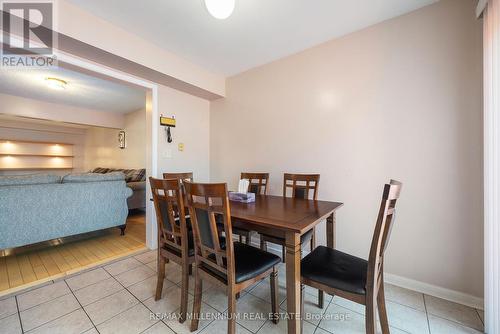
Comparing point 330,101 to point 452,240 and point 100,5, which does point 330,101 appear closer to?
point 452,240

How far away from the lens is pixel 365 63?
2.01m

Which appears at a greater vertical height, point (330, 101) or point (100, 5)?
point (100, 5)

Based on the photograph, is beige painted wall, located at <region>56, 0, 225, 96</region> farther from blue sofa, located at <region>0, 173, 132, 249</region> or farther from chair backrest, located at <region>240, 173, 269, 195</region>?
blue sofa, located at <region>0, 173, 132, 249</region>

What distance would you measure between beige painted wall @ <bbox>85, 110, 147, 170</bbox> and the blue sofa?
218 cm

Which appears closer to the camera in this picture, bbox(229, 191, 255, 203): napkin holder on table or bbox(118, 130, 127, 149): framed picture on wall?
bbox(229, 191, 255, 203): napkin holder on table

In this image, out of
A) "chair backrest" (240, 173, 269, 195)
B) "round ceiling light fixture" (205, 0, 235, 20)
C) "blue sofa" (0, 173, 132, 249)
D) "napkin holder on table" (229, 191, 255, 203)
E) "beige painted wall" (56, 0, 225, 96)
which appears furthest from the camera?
"chair backrest" (240, 173, 269, 195)

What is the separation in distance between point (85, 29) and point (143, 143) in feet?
11.1

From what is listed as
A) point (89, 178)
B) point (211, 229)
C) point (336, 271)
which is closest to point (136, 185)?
point (89, 178)

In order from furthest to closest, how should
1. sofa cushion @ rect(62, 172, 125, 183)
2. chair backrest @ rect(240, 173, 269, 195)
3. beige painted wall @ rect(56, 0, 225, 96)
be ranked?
sofa cushion @ rect(62, 172, 125, 183), chair backrest @ rect(240, 173, 269, 195), beige painted wall @ rect(56, 0, 225, 96)

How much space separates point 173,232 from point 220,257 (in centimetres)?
49

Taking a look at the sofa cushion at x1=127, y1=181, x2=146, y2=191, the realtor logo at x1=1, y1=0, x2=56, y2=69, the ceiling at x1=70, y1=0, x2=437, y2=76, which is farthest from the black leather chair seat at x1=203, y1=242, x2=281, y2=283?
the sofa cushion at x1=127, y1=181, x2=146, y2=191

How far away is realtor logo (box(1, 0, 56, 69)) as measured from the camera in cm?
156

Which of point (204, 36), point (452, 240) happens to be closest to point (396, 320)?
point (452, 240)

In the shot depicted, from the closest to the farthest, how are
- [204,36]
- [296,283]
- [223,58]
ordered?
[296,283] → [204,36] → [223,58]
